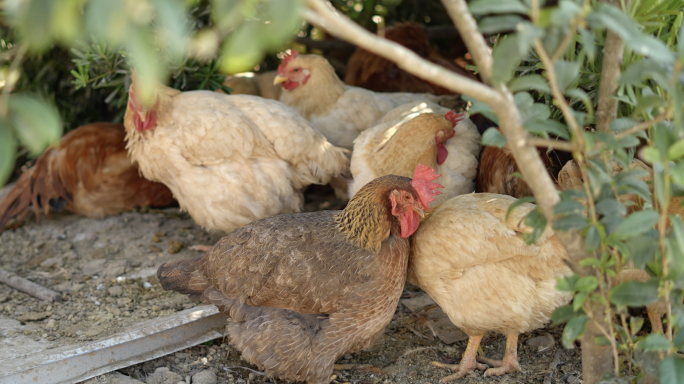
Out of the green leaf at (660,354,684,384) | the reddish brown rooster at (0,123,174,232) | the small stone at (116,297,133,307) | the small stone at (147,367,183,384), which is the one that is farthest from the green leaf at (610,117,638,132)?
the reddish brown rooster at (0,123,174,232)

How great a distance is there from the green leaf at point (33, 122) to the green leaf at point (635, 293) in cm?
148

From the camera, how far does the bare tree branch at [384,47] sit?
1118 millimetres

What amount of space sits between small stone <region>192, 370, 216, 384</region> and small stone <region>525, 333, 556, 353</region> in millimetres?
1668

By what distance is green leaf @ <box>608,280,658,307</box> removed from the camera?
4.84ft

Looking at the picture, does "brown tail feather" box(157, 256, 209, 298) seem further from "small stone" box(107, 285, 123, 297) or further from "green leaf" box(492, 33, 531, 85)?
"green leaf" box(492, 33, 531, 85)

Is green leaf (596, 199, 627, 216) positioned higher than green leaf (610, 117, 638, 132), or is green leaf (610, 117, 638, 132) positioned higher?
green leaf (610, 117, 638, 132)

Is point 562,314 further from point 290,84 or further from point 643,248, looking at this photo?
point 290,84

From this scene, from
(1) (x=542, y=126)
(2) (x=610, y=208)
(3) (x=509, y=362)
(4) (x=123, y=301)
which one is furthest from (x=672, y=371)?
(4) (x=123, y=301)

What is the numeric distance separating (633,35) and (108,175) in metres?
4.09

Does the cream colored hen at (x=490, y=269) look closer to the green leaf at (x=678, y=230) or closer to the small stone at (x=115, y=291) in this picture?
the green leaf at (x=678, y=230)

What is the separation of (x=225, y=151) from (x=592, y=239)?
7.92 ft

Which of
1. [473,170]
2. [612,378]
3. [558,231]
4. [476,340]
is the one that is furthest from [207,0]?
[612,378]

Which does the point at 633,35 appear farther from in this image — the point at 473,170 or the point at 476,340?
the point at 473,170

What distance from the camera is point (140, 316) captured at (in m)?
3.03
